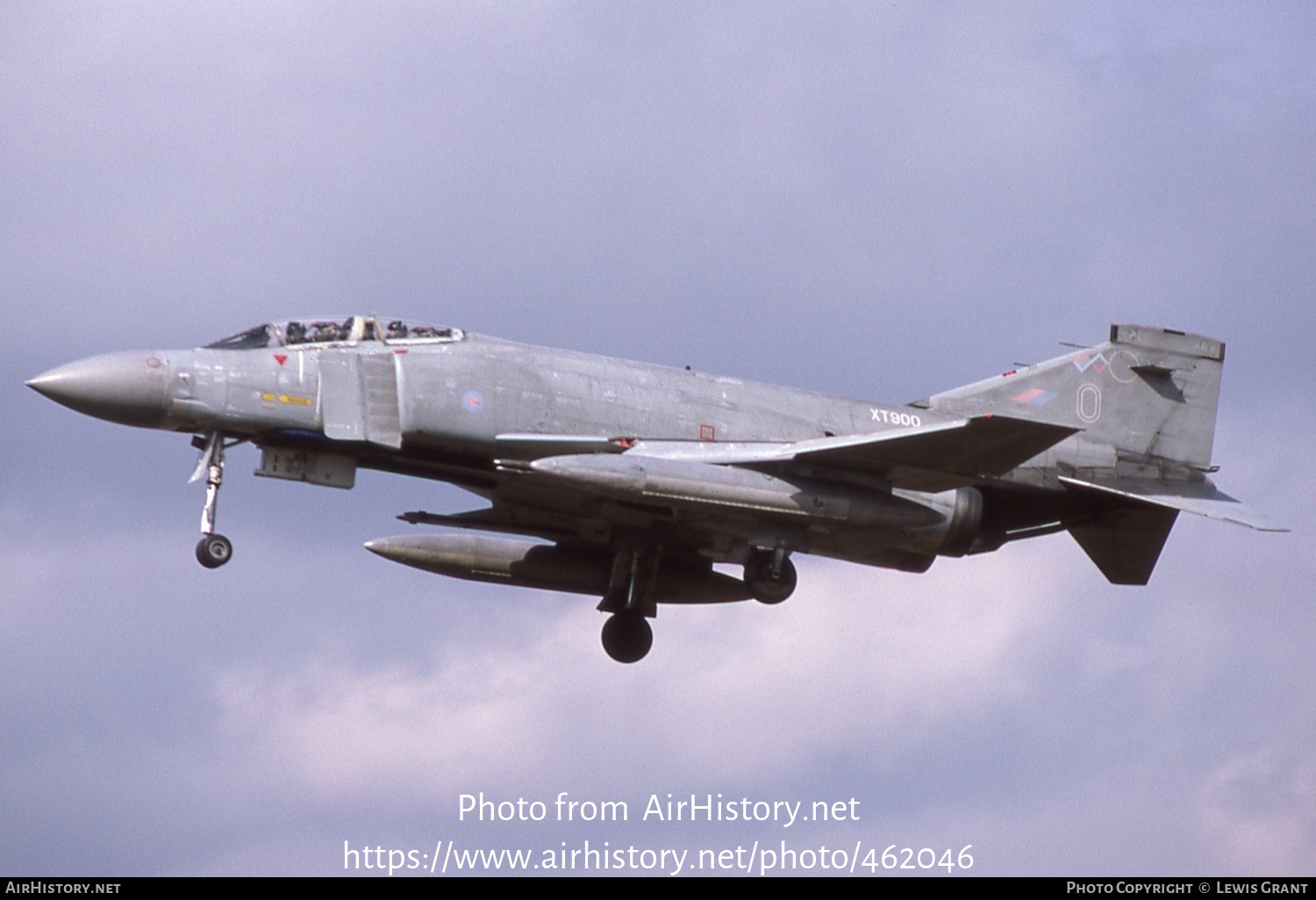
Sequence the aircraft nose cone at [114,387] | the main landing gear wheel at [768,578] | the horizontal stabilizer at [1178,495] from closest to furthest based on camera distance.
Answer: the aircraft nose cone at [114,387] → the main landing gear wheel at [768,578] → the horizontal stabilizer at [1178,495]

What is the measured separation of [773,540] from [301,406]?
602cm

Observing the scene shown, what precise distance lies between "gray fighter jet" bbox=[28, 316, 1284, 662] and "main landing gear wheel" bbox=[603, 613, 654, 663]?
2 centimetres

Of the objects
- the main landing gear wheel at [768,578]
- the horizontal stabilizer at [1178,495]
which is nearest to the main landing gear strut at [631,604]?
the main landing gear wheel at [768,578]

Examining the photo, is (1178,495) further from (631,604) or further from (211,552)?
(211,552)

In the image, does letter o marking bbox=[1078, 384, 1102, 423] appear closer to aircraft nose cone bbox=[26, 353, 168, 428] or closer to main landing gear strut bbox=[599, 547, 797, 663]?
main landing gear strut bbox=[599, 547, 797, 663]

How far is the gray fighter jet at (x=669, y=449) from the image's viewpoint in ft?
74.4

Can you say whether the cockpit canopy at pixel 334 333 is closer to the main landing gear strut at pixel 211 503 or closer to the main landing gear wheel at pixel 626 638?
the main landing gear strut at pixel 211 503

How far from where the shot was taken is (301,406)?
74.8ft

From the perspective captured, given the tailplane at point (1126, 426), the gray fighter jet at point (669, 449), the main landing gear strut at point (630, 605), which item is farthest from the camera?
the main landing gear strut at point (630, 605)

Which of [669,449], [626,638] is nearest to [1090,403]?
[669,449]

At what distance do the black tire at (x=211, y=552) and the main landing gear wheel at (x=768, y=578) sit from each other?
21.5 feet

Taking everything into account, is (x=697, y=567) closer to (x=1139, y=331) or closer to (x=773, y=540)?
(x=773, y=540)

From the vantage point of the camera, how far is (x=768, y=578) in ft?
80.6

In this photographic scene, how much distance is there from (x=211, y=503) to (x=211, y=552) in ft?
2.08
